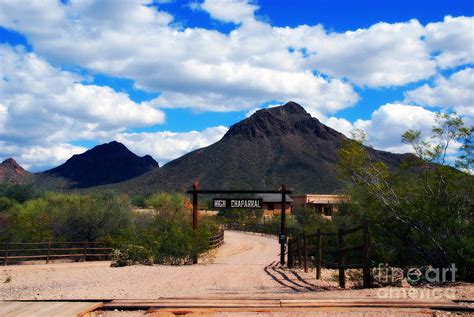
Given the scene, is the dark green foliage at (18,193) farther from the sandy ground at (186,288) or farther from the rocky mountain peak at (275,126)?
the rocky mountain peak at (275,126)

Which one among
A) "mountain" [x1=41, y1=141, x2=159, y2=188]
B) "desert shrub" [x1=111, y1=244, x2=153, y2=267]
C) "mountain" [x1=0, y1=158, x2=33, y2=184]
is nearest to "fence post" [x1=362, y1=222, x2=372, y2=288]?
"desert shrub" [x1=111, y1=244, x2=153, y2=267]

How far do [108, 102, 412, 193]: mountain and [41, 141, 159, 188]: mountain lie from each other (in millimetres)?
62643

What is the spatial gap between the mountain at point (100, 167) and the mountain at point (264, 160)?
206 ft

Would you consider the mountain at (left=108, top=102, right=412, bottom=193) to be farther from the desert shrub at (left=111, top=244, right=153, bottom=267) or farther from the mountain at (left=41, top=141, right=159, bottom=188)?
the mountain at (left=41, top=141, right=159, bottom=188)

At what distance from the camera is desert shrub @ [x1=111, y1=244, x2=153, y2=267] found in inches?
902

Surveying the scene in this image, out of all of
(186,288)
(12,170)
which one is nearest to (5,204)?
(186,288)

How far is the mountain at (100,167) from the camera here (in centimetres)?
16988

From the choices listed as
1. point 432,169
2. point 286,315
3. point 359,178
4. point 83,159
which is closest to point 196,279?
point 359,178

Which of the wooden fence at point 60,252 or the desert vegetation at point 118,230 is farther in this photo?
the wooden fence at point 60,252

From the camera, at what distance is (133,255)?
2316 centimetres

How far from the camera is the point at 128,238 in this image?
2458 centimetres

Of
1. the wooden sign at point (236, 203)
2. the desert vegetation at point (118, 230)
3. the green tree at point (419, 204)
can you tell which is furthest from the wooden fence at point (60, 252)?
the green tree at point (419, 204)

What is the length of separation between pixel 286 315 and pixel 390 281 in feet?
15.3

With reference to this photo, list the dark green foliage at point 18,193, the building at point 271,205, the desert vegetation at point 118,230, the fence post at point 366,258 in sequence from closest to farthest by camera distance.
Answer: the fence post at point 366,258 → the desert vegetation at point 118,230 → the dark green foliage at point 18,193 → the building at point 271,205
